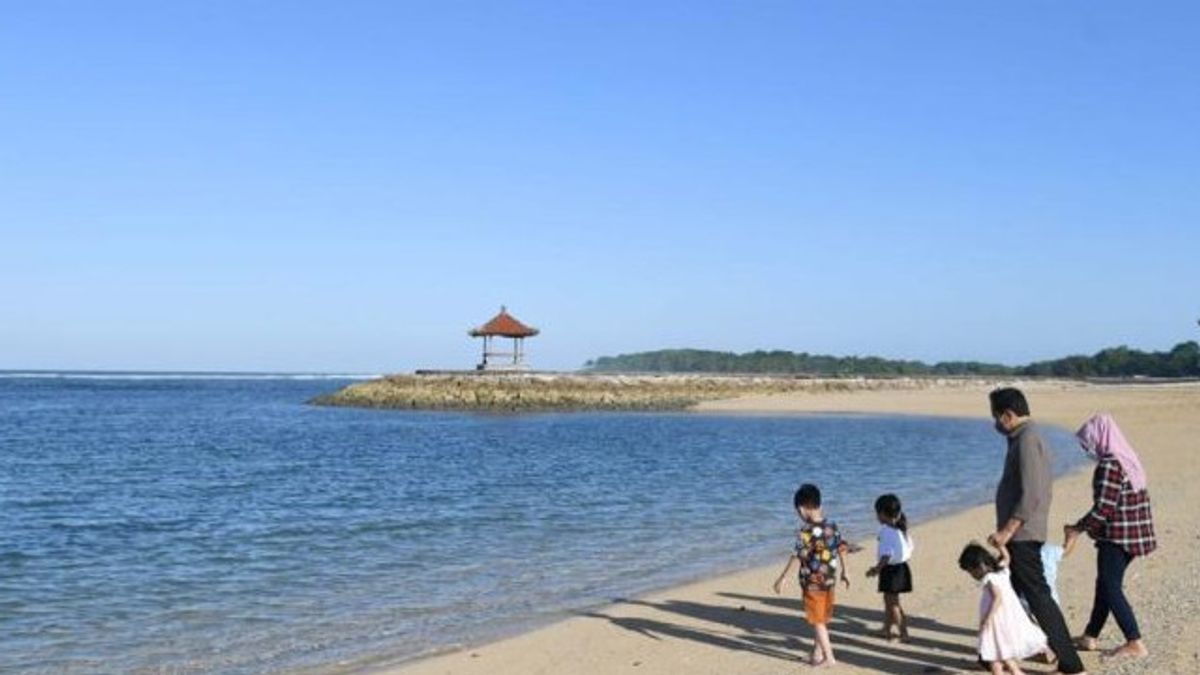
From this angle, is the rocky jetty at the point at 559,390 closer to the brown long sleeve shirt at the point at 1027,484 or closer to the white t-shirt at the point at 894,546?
the white t-shirt at the point at 894,546

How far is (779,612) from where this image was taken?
35.1ft

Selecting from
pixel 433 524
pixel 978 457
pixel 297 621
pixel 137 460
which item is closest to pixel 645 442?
pixel 978 457

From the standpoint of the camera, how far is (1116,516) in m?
7.93

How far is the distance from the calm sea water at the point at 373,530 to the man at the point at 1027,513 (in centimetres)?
477

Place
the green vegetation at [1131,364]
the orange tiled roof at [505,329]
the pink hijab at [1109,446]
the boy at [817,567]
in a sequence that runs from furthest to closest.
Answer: the green vegetation at [1131,364] < the orange tiled roof at [505,329] < the boy at [817,567] < the pink hijab at [1109,446]

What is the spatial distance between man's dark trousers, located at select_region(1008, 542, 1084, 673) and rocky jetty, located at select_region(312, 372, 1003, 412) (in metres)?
59.0

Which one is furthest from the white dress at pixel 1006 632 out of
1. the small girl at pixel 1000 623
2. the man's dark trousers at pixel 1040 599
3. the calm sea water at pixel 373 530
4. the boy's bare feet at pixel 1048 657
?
the calm sea water at pixel 373 530

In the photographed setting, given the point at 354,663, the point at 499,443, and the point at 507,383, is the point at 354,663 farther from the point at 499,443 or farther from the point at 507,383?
the point at 507,383

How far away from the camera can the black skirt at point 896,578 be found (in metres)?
8.95

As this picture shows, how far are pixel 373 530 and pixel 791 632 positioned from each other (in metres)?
9.19

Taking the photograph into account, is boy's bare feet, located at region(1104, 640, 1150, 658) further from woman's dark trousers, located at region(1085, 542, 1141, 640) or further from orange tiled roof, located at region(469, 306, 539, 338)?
orange tiled roof, located at region(469, 306, 539, 338)

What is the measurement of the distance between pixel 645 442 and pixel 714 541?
2357 centimetres

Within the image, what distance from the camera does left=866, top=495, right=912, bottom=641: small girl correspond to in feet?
29.4

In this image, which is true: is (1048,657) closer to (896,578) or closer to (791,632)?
(896,578)
